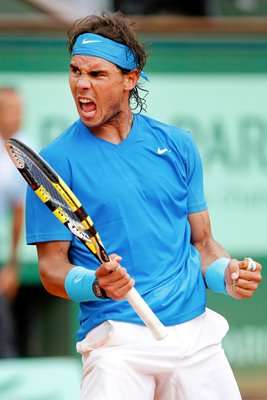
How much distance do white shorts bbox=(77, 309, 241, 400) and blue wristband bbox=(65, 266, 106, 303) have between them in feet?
0.68

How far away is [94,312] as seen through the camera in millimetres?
4902

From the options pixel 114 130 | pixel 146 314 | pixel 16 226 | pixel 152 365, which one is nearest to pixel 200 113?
pixel 16 226

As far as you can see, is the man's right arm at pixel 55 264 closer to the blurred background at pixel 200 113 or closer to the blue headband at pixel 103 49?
the blue headband at pixel 103 49

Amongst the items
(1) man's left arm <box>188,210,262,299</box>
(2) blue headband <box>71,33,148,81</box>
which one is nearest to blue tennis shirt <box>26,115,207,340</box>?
(1) man's left arm <box>188,210,262,299</box>

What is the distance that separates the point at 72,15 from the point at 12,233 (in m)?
1.77

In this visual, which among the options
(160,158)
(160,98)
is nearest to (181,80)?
(160,98)

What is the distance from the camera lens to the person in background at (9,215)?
872 centimetres

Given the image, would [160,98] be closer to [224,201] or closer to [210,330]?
[224,201]

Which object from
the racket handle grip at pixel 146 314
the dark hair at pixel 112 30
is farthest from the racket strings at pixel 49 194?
the dark hair at pixel 112 30

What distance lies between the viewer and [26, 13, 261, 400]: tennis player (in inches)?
190

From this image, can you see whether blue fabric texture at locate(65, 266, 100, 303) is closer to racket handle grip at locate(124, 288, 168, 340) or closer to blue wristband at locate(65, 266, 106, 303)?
blue wristband at locate(65, 266, 106, 303)

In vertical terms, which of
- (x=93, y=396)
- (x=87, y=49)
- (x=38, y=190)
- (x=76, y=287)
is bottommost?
(x=93, y=396)

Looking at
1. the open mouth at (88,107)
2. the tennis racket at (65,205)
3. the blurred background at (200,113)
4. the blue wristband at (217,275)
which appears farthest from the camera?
the blurred background at (200,113)

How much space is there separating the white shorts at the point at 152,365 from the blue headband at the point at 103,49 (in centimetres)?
104
